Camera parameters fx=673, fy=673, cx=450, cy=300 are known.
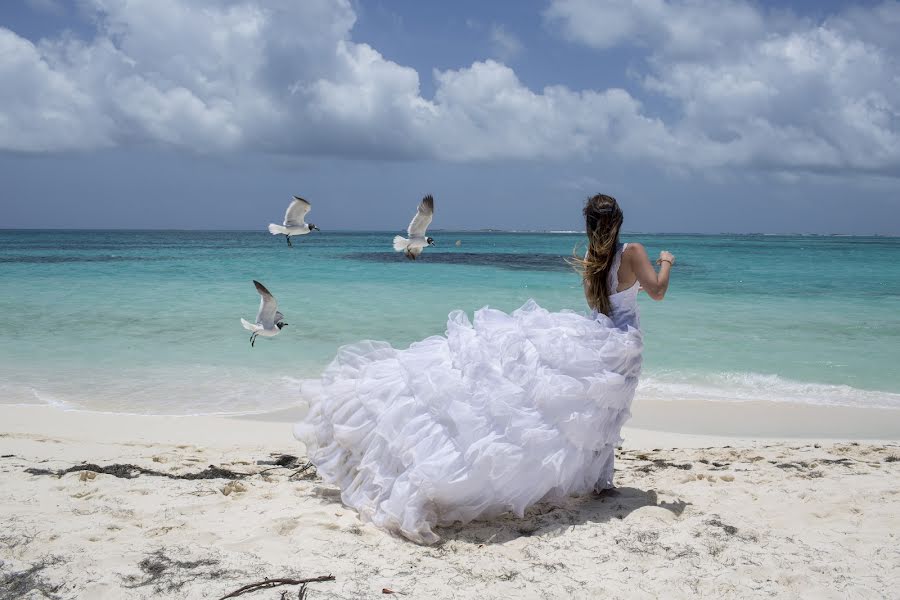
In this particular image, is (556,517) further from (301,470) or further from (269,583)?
(301,470)

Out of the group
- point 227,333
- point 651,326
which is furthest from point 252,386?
point 651,326

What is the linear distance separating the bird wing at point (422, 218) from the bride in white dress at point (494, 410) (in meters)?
3.21

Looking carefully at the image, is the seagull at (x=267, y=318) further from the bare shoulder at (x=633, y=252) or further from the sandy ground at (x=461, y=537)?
the bare shoulder at (x=633, y=252)

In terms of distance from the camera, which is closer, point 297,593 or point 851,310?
point 297,593

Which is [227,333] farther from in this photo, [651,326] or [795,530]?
[795,530]

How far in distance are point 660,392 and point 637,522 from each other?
4553 mm

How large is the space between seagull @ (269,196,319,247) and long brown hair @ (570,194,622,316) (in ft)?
13.1

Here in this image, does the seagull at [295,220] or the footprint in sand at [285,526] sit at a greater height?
the seagull at [295,220]

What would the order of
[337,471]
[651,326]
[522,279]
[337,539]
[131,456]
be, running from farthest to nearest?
1. [522,279]
2. [651,326]
3. [131,456]
4. [337,471]
5. [337,539]

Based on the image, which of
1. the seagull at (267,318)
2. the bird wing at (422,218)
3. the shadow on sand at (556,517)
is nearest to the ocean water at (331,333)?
the seagull at (267,318)

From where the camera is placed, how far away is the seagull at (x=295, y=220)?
7.07 meters

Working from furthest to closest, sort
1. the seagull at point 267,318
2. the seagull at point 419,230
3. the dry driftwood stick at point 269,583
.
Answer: the seagull at point 419,230 → the seagull at point 267,318 → the dry driftwood stick at point 269,583

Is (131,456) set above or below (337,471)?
below

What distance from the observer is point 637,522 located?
3.64 metres
